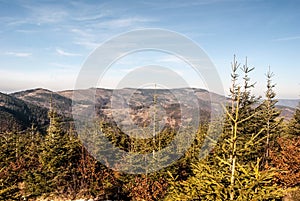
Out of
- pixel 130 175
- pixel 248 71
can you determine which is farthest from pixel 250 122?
pixel 130 175

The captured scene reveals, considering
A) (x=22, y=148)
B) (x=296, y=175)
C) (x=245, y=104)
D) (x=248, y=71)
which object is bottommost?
(x=22, y=148)

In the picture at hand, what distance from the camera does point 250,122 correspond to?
1302 inches

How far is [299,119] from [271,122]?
26.6ft

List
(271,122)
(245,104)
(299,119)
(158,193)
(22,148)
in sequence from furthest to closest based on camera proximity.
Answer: (22,148) → (299,119) → (271,122) → (245,104) → (158,193)

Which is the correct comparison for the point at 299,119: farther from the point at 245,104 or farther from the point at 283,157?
the point at 283,157

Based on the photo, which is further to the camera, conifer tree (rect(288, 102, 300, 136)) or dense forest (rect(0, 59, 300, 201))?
conifer tree (rect(288, 102, 300, 136))

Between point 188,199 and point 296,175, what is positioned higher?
point 188,199

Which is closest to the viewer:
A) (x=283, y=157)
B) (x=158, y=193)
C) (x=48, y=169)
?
(x=158, y=193)

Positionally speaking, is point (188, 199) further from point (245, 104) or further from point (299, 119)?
point (299, 119)

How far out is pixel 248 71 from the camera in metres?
32.2

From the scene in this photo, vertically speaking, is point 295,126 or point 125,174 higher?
point 295,126

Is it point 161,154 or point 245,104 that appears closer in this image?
point 161,154

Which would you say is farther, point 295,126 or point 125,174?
point 295,126

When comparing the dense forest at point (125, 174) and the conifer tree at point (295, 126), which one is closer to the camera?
the dense forest at point (125, 174)
